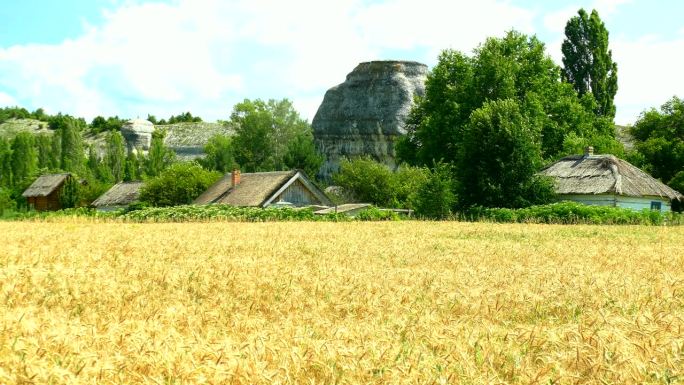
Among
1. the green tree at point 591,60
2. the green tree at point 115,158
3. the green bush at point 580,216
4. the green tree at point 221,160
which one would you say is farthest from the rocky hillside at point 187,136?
the green bush at point 580,216

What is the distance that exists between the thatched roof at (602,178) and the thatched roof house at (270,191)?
17.1 metres

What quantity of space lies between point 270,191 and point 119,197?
2700 cm

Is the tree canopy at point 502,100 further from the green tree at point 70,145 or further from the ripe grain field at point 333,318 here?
the green tree at point 70,145

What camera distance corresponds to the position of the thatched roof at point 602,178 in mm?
49469

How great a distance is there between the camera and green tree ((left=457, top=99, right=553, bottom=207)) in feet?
150

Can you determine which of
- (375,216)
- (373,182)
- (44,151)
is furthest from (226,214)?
(44,151)

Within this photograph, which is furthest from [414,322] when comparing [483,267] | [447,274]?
[483,267]

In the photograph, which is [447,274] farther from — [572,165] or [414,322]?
[572,165]

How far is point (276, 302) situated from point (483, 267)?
17.8 feet

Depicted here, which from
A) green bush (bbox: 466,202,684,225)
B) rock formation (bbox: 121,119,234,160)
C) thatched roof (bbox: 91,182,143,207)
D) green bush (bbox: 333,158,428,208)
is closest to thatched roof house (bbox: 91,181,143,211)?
thatched roof (bbox: 91,182,143,207)

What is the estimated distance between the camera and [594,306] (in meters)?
8.10

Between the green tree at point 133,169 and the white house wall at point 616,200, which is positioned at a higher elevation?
the green tree at point 133,169

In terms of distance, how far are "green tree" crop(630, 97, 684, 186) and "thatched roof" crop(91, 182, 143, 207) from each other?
46.7 meters

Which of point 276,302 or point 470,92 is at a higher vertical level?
point 470,92
